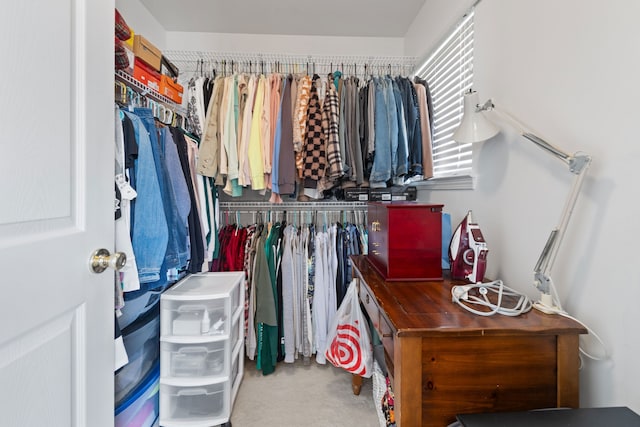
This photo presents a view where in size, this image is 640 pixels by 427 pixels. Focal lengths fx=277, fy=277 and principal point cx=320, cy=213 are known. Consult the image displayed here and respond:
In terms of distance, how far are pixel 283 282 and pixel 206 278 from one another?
51 cm

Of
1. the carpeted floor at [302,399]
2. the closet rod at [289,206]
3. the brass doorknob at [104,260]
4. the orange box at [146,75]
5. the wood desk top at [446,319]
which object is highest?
the orange box at [146,75]

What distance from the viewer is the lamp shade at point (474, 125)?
1116mm

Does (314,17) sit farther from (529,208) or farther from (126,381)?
(126,381)

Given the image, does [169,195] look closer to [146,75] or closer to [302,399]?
[146,75]

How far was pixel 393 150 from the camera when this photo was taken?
5.79ft

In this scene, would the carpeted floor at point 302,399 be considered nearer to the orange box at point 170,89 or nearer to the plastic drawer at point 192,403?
the plastic drawer at point 192,403

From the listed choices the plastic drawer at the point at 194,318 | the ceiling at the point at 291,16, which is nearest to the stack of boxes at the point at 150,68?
the ceiling at the point at 291,16

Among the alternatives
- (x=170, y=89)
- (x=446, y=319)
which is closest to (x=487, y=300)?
(x=446, y=319)

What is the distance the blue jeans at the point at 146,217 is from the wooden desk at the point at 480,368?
990 millimetres

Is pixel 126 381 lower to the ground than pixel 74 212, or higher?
lower

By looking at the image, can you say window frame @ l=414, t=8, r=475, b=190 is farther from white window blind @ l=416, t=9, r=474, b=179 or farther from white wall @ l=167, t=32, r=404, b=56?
white wall @ l=167, t=32, r=404, b=56

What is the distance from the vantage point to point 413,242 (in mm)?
1171

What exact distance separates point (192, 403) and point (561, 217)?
1735 mm

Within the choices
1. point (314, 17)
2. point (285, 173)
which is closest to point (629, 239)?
point (285, 173)
